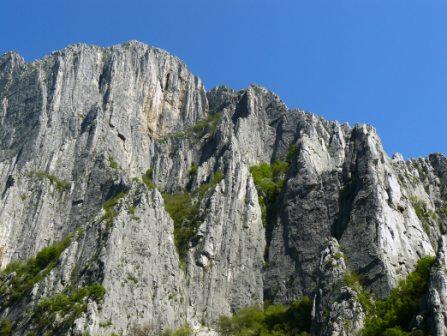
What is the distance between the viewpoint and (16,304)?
3103 inches

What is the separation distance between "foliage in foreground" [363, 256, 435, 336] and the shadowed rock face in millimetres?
1484

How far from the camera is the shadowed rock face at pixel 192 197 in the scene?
7756 centimetres

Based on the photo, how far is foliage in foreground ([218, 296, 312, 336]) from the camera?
75.5m

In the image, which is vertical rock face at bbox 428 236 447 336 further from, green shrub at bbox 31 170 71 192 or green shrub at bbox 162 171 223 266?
green shrub at bbox 31 170 71 192

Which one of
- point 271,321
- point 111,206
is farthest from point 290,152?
point 271,321

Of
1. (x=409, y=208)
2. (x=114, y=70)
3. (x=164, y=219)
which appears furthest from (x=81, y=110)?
(x=409, y=208)

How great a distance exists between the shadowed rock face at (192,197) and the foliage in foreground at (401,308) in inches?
58.4

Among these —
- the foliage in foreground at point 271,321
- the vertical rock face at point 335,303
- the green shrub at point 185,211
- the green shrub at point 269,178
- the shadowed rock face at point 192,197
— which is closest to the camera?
the vertical rock face at point 335,303

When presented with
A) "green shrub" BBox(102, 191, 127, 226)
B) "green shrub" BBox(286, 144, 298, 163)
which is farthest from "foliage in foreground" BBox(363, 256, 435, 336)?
"green shrub" BBox(286, 144, 298, 163)

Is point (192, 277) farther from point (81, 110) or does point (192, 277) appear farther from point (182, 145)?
point (81, 110)

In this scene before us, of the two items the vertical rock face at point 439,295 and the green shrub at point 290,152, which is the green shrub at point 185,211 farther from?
the vertical rock face at point 439,295

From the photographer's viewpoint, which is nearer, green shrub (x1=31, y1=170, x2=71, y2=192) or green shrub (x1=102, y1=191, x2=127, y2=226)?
green shrub (x1=102, y1=191, x2=127, y2=226)

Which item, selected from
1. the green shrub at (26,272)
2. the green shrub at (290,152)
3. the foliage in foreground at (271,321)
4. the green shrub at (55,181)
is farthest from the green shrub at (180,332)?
the green shrub at (290,152)

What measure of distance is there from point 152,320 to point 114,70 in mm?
63894
